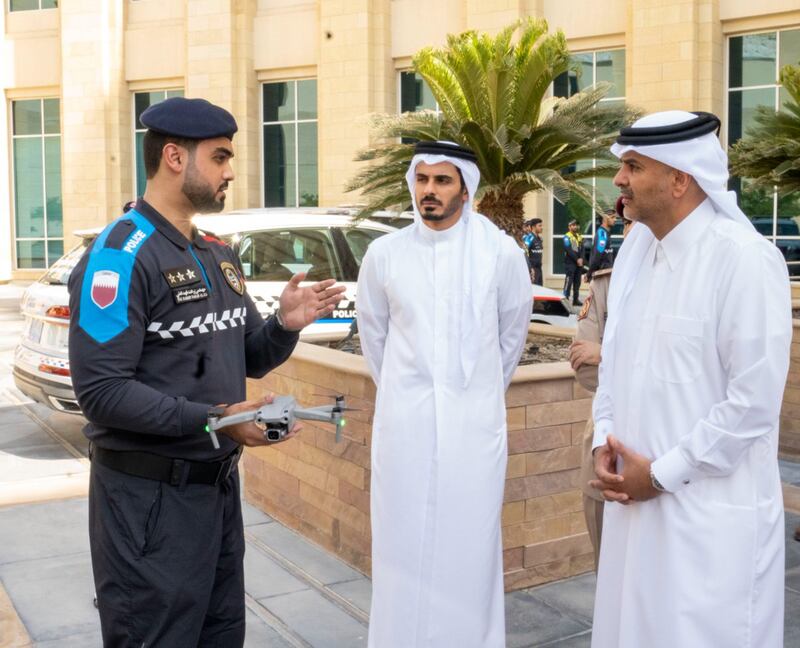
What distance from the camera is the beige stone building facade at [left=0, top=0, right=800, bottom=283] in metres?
20.1

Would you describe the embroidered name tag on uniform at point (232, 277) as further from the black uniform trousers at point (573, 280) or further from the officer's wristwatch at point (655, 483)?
the black uniform trousers at point (573, 280)

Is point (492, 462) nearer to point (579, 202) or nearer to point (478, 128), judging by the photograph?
point (478, 128)

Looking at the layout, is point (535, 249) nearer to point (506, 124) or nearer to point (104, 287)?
point (506, 124)

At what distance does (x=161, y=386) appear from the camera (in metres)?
3.04

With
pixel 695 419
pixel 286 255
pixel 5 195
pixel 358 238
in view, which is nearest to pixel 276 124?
pixel 5 195

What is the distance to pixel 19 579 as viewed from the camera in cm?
555

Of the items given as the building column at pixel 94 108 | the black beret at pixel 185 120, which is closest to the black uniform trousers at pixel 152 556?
the black beret at pixel 185 120

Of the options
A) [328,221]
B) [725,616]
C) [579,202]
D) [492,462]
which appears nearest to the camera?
[725,616]

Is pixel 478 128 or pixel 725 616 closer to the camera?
pixel 725 616

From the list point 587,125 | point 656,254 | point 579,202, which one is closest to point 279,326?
point 656,254

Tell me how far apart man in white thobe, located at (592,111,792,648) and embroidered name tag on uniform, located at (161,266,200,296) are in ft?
4.43

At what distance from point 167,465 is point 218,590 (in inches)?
20.3

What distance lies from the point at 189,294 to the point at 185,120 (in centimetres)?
53

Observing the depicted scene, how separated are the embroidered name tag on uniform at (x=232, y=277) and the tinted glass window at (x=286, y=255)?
19.0 ft
